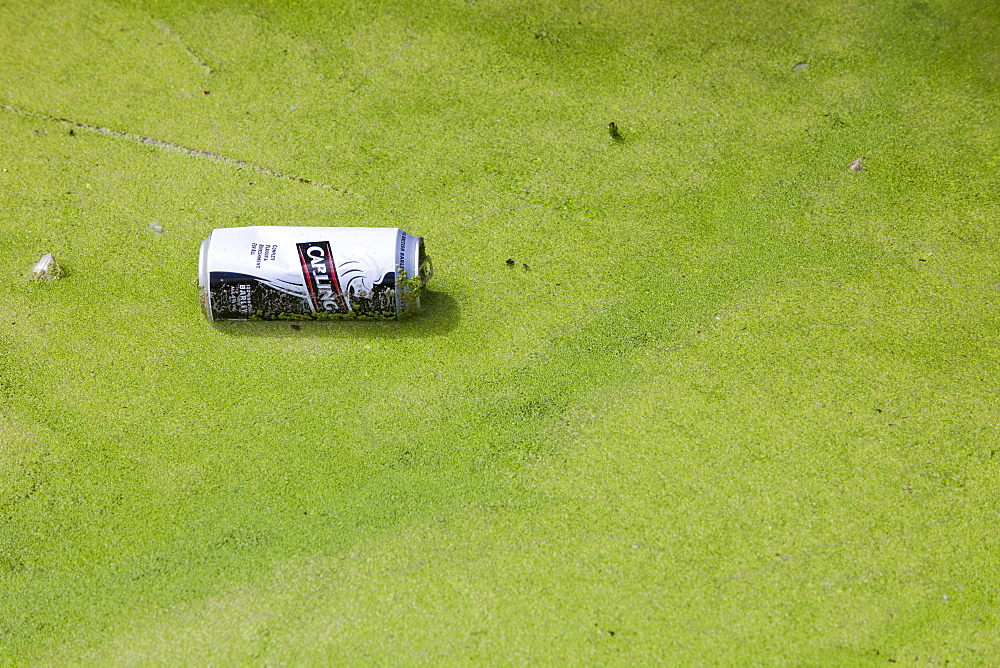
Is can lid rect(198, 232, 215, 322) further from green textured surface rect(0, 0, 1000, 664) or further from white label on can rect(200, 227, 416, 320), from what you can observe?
green textured surface rect(0, 0, 1000, 664)

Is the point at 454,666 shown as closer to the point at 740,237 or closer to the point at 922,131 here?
the point at 740,237

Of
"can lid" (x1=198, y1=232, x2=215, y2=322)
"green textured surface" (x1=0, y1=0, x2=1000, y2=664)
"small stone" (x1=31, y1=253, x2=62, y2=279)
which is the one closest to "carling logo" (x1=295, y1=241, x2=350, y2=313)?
"green textured surface" (x1=0, y1=0, x2=1000, y2=664)

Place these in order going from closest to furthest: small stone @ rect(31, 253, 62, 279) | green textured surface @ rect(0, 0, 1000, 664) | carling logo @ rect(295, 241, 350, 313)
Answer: green textured surface @ rect(0, 0, 1000, 664) → carling logo @ rect(295, 241, 350, 313) → small stone @ rect(31, 253, 62, 279)

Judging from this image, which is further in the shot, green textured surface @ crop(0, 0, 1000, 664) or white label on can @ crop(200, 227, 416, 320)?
white label on can @ crop(200, 227, 416, 320)

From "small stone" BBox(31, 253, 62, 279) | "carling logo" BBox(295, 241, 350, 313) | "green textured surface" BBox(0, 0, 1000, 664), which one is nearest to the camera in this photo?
"green textured surface" BBox(0, 0, 1000, 664)

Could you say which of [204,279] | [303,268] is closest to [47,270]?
[204,279]

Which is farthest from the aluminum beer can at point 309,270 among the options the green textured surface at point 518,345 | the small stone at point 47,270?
the small stone at point 47,270

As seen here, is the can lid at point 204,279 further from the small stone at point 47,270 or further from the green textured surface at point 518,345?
the small stone at point 47,270

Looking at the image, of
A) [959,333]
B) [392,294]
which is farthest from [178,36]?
[959,333]
